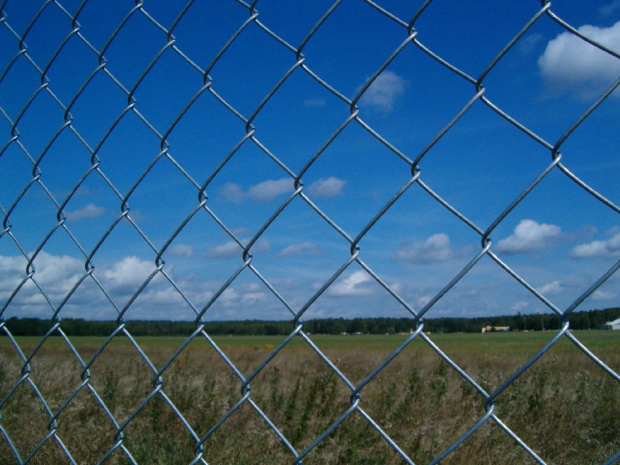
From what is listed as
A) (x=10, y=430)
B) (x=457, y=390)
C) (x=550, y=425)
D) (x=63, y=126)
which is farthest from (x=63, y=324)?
(x=457, y=390)

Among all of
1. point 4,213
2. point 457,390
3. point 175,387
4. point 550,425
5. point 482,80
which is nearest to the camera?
point 482,80

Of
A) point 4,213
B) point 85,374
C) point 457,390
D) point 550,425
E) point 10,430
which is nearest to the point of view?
point 85,374

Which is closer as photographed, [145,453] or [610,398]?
[145,453]

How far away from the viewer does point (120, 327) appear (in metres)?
1.42

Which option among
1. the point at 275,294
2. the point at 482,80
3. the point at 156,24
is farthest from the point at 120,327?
the point at 482,80

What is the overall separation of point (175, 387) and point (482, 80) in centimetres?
459

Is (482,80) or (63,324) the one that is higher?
(63,324)

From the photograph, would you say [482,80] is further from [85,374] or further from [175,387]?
[175,387]

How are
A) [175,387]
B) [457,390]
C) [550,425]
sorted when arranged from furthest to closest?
[457,390] → [175,387] → [550,425]

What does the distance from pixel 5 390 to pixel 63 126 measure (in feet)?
11.6

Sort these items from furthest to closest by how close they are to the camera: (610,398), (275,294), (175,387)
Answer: (175,387), (610,398), (275,294)

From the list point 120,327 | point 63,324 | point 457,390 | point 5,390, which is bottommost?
point 457,390

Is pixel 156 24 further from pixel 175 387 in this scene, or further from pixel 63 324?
pixel 175 387

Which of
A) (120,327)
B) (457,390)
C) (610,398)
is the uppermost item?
(120,327)
